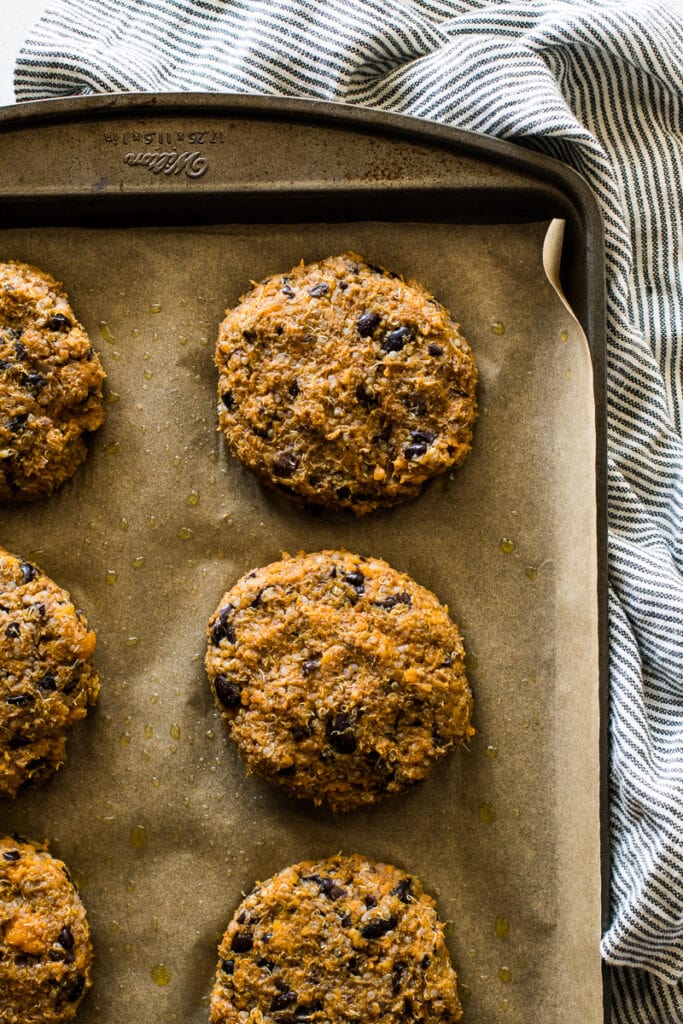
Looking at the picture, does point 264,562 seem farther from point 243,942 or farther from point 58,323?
point 243,942

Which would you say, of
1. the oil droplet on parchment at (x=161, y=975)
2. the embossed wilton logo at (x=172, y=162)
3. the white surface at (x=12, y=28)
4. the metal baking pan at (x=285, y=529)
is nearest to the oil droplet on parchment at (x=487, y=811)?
the metal baking pan at (x=285, y=529)

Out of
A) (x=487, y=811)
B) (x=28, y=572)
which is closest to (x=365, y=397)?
(x=28, y=572)

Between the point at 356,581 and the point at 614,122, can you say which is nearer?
the point at 356,581

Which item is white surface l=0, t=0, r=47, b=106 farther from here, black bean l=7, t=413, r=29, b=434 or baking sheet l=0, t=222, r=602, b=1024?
black bean l=7, t=413, r=29, b=434

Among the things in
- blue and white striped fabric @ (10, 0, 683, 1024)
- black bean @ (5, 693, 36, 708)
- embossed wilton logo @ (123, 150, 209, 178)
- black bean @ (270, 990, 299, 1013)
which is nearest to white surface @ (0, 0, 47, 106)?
blue and white striped fabric @ (10, 0, 683, 1024)

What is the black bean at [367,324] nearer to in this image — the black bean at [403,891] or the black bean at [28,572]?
the black bean at [28,572]
